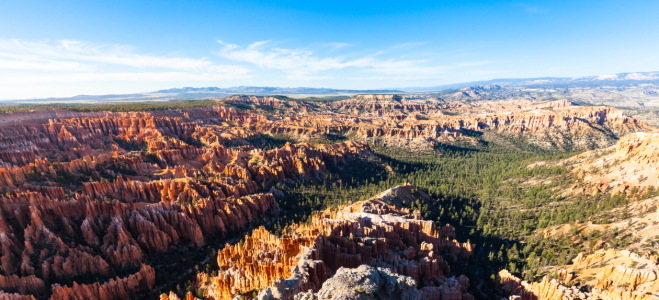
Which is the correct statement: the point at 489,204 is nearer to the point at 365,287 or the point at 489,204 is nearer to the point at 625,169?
the point at 625,169

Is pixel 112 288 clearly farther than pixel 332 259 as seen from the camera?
Yes

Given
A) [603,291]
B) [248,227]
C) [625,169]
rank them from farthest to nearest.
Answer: [625,169], [248,227], [603,291]

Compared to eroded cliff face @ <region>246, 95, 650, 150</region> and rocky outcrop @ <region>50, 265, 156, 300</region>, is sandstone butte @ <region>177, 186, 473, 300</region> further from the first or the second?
eroded cliff face @ <region>246, 95, 650, 150</region>

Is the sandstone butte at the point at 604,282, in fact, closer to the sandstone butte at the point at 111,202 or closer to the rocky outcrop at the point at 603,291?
the rocky outcrop at the point at 603,291

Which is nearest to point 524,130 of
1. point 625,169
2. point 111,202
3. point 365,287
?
point 625,169

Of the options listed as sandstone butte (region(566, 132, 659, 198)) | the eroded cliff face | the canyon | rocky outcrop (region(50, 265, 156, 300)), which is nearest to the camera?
the canyon

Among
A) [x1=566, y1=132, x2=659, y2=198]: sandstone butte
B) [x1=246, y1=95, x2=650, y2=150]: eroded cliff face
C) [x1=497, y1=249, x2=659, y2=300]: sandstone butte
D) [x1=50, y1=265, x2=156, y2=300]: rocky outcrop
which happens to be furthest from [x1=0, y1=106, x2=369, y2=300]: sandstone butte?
[x1=566, y1=132, x2=659, y2=198]: sandstone butte
